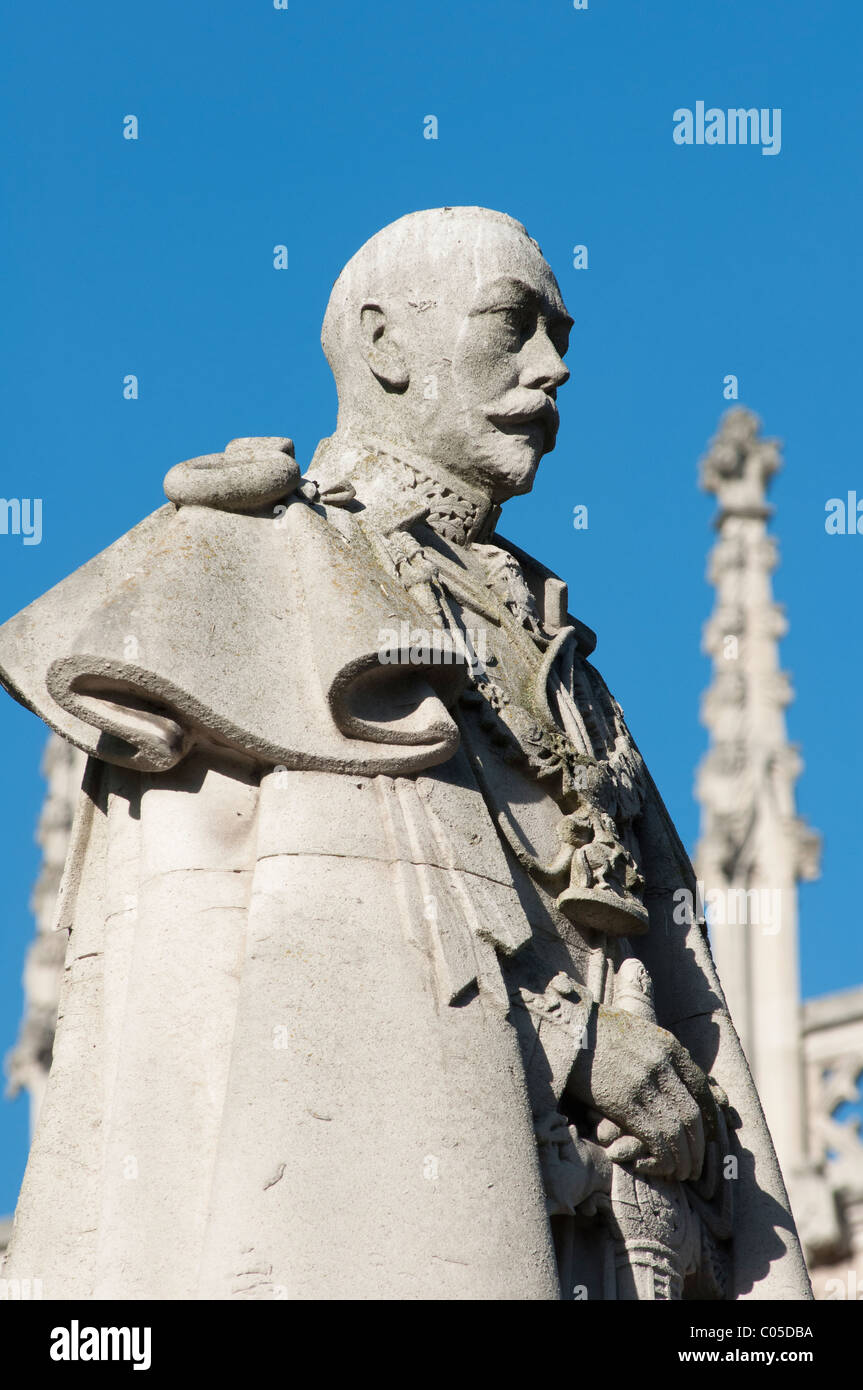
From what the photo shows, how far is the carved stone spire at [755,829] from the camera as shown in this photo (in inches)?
933

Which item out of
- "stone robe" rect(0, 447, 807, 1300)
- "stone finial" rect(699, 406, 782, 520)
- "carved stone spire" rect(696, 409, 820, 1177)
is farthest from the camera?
"stone finial" rect(699, 406, 782, 520)

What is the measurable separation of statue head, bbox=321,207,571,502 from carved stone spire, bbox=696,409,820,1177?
13890 mm

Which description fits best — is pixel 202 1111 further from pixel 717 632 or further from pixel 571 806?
pixel 717 632

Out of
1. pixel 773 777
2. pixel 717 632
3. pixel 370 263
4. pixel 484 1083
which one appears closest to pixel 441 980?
pixel 484 1083

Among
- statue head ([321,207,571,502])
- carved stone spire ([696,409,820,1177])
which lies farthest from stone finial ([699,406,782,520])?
statue head ([321,207,571,502])

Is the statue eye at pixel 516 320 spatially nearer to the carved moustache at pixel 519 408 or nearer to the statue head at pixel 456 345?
the statue head at pixel 456 345

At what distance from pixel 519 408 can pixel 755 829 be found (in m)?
15.9

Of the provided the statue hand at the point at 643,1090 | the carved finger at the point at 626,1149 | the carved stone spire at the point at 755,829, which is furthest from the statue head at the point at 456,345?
the carved stone spire at the point at 755,829

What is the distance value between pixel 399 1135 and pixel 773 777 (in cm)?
1793

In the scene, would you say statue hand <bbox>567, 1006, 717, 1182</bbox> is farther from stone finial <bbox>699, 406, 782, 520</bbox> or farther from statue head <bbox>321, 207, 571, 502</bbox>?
stone finial <bbox>699, 406, 782, 520</bbox>

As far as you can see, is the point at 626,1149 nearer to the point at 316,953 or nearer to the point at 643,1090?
the point at 643,1090

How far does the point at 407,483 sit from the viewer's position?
31.2 feet

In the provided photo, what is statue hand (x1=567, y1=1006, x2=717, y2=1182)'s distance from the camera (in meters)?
8.54

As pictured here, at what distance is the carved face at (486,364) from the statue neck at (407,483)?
0.06 metres
